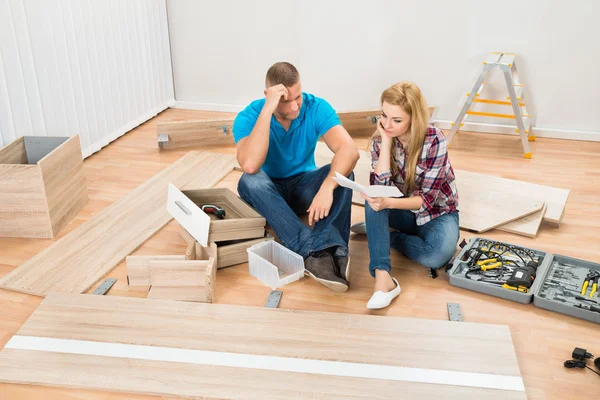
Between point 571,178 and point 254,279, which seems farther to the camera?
point 571,178

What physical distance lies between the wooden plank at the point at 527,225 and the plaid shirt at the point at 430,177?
0.53m

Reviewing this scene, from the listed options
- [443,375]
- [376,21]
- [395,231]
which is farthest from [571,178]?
[443,375]

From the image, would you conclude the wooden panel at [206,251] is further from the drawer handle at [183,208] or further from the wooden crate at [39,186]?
the wooden crate at [39,186]

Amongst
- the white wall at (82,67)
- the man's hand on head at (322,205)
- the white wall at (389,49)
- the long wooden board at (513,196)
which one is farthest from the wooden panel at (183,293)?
the white wall at (389,49)

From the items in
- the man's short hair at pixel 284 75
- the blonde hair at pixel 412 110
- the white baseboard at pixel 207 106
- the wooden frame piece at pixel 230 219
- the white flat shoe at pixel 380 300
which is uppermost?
the man's short hair at pixel 284 75

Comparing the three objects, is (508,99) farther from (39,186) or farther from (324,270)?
(39,186)

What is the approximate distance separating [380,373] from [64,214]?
1975mm

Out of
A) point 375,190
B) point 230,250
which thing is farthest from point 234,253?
point 375,190

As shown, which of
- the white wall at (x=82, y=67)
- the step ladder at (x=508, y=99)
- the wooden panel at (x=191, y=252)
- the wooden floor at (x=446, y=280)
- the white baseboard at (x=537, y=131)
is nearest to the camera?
the wooden floor at (x=446, y=280)

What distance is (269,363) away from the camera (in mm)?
1997

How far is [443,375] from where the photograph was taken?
6.35 feet

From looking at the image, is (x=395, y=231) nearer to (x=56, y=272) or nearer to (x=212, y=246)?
(x=212, y=246)

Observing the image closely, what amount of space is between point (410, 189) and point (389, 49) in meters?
2.38

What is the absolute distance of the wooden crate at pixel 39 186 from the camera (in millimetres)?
2771
